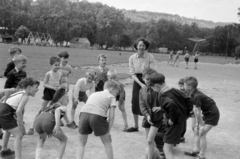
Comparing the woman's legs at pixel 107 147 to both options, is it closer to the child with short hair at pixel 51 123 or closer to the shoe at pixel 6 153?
the child with short hair at pixel 51 123

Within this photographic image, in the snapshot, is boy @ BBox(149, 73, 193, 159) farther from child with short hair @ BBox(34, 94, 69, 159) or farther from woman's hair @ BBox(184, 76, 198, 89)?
child with short hair @ BBox(34, 94, 69, 159)

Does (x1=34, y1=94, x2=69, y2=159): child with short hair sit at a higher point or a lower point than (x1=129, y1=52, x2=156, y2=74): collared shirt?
lower

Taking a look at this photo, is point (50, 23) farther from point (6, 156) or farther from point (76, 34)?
point (6, 156)

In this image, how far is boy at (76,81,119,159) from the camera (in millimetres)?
3963

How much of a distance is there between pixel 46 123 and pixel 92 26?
9895 cm

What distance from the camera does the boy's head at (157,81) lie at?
4.06 meters

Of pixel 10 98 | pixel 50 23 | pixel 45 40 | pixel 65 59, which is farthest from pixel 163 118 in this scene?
pixel 50 23

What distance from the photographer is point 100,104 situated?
404cm

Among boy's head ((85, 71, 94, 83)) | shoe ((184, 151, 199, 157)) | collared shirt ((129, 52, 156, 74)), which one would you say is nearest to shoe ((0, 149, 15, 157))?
boy's head ((85, 71, 94, 83))

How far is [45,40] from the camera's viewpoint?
85312 millimetres

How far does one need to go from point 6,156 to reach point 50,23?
306 feet

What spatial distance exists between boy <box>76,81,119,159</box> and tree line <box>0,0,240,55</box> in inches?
3524

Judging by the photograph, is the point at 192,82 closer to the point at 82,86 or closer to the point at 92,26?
the point at 82,86

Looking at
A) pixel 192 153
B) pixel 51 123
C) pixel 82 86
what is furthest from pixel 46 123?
pixel 192 153
